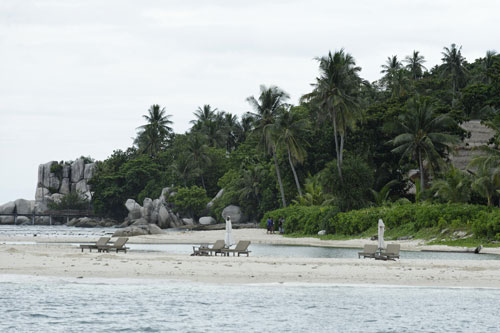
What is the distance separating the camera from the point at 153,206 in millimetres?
86812

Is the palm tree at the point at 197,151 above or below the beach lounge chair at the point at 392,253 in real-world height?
above

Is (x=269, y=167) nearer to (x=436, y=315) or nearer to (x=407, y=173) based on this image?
(x=407, y=173)

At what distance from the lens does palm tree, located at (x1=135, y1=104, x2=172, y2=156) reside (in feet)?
334

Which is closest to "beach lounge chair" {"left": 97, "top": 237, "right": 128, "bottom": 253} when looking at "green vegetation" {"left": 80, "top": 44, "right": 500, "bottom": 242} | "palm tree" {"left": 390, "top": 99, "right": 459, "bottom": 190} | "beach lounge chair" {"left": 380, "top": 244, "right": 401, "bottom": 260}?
"beach lounge chair" {"left": 380, "top": 244, "right": 401, "bottom": 260}

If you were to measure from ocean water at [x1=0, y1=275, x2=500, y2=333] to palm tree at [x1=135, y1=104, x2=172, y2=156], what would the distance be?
82.4m

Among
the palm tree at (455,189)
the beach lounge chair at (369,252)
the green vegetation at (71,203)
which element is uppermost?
the green vegetation at (71,203)

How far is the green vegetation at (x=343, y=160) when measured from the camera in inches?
1663

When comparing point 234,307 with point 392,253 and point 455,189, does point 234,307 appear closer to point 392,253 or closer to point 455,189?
point 392,253

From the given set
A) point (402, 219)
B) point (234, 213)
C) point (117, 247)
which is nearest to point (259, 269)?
point (117, 247)

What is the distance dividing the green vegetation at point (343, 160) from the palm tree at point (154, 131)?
6.7 inches

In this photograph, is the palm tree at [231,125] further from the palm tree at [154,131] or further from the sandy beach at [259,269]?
the sandy beach at [259,269]

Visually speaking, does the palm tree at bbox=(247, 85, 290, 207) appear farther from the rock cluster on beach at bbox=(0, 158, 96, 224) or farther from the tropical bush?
the rock cluster on beach at bbox=(0, 158, 96, 224)

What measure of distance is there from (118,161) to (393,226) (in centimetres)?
7043

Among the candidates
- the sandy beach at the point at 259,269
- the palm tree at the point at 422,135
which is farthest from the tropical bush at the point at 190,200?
the sandy beach at the point at 259,269
